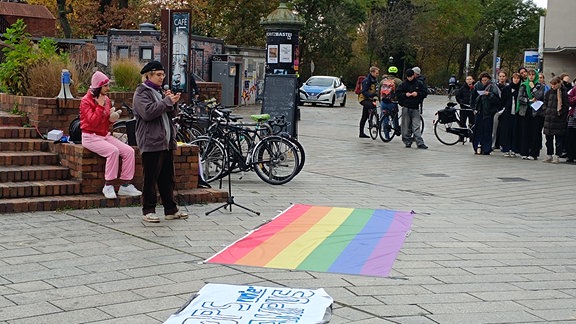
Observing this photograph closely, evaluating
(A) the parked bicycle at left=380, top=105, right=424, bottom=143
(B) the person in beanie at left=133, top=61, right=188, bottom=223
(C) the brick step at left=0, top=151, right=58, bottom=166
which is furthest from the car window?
(B) the person in beanie at left=133, top=61, right=188, bottom=223

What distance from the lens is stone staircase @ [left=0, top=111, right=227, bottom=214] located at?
930cm

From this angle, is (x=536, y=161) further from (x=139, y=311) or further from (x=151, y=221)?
(x=139, y=311)

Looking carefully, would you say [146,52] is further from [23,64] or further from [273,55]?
[23,64]

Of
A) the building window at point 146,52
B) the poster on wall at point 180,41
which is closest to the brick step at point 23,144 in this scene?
the poster on wall at point 180,41

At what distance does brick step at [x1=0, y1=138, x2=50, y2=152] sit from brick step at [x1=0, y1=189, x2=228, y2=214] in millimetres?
1219

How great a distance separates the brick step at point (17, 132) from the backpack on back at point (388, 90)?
35.5ft

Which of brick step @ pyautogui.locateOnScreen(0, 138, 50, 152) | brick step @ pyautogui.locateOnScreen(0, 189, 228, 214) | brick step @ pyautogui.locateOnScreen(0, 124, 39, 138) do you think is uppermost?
brick step @ pyautogui.locateOnScreen(0, 124, 39, 138)

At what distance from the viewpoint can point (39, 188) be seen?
9.48 m

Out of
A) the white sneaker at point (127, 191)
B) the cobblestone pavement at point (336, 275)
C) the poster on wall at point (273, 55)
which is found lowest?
the cobblestone pavement at point (336, 275)

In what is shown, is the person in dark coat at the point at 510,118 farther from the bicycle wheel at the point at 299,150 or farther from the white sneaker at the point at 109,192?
the white sneaker at the point at 109,192

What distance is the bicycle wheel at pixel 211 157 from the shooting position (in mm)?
11805

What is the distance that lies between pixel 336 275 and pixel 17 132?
5515 millimetres

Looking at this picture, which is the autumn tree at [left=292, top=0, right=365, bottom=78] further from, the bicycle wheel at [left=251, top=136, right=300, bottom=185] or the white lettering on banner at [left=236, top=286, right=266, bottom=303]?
the white lettering on banner at [left=236, top=286, right=266, bottom=303]

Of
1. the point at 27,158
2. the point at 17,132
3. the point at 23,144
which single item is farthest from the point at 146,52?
the point at 27,158
